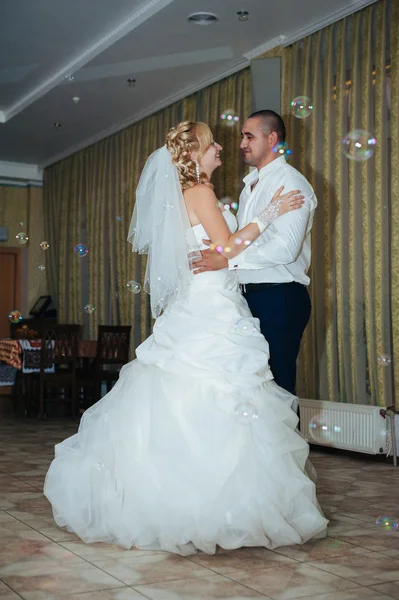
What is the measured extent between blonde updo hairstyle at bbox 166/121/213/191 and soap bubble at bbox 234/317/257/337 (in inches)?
24.1

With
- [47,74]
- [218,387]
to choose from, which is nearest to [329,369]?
[218,387]

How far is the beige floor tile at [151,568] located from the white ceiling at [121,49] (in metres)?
4.26

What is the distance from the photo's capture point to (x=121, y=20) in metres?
6.30

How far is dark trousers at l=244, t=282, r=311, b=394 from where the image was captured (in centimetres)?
326

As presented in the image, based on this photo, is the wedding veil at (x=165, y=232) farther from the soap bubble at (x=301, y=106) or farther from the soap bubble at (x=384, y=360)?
the soap bubble at (x=384, y=360)

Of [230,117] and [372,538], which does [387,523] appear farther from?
[230,117]

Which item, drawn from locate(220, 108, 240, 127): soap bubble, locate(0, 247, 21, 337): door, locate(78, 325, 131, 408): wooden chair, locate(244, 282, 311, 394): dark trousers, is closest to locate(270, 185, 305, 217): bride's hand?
locate(244, 282, 311, 394): dark trousers

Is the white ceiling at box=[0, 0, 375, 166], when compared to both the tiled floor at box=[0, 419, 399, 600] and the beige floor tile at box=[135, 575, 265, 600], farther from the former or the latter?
the beige floor tile at box=[135, 575, 265, 600]

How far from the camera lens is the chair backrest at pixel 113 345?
814cm

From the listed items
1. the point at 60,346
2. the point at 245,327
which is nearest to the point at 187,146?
the point at 245,327

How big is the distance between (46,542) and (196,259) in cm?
126

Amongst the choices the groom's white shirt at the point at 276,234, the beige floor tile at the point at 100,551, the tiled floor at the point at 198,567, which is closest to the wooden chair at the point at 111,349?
the tiled floor at the point at 198,567

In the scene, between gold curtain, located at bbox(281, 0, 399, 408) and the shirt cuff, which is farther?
gold curtain, located at bbox(281, 0, 399, 408)

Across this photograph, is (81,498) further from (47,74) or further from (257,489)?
(47,74)
